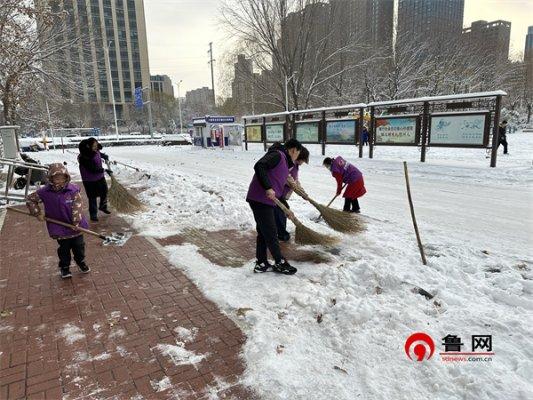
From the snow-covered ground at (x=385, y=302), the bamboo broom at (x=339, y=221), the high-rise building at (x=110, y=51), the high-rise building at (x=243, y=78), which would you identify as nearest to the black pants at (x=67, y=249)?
the snow-covered ground at (x=385, y=302)

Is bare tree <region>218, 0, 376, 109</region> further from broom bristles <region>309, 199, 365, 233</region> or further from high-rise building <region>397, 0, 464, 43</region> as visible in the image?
broom bristles <region>309, 199, 365, 233</region>

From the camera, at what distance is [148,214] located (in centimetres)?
732

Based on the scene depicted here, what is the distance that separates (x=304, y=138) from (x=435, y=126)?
674 cm

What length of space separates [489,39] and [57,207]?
A: 4692 centimetres

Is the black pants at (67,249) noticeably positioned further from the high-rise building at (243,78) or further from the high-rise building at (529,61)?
the high-rise building at (529,61)

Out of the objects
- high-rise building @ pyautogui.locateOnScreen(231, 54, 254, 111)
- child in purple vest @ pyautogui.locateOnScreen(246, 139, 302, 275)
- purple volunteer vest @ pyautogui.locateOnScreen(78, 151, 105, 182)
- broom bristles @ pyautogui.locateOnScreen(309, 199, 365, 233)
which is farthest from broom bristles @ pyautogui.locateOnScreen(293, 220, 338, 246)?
high-rise building @ pyautogui.locateOnScreen(231, 54, 254, 111)

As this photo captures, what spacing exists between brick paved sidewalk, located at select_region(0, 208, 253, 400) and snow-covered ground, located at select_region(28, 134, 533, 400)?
0.25 meters

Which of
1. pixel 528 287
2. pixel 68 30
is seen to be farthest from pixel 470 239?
pixel 68 30

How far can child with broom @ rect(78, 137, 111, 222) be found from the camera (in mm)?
6887

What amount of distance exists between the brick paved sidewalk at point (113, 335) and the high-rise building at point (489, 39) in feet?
129

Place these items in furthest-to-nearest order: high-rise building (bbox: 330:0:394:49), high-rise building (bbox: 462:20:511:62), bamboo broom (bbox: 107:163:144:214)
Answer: high-rise building (bbox: 462:20:511:62) → high-rise building (bbox: 330:0:394:49) → bamboo broom (bbox: 107:163:144:214)

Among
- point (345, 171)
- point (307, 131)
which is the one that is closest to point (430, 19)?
point (307, 131)

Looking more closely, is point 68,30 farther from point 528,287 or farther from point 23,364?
point 528,287

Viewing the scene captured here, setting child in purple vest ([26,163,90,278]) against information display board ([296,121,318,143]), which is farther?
information display board ([296,121,318,143])
